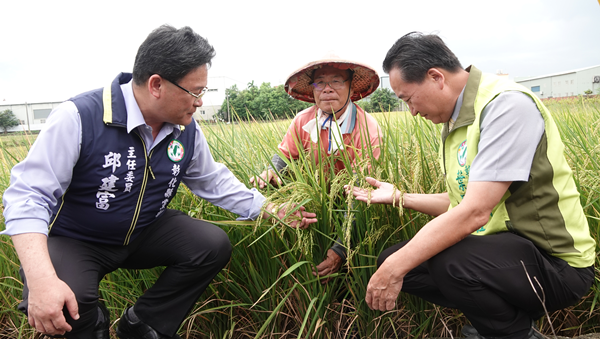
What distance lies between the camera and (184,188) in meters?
2.42

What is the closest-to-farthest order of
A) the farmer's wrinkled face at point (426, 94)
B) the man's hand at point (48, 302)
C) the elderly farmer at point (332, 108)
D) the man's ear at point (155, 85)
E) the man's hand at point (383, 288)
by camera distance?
the man's hand at point (48, 302), the man's hand at point (383, 288), the farmer's wrinkled face at point (426, 94), the man's ear at point (155, 85), the elderly farmer at point (332, 108)

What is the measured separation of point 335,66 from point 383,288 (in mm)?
1760

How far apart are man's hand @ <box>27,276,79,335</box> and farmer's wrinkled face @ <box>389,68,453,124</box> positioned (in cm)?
160

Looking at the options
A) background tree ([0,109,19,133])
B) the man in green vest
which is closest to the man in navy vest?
the man in green vest

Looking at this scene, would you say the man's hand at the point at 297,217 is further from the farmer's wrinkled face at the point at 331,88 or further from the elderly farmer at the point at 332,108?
the farmer's wrinkled face at the point at 331,88

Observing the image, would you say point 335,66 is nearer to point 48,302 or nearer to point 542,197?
point 542,197

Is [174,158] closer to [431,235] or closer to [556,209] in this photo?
[431,235]

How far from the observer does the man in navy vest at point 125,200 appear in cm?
150

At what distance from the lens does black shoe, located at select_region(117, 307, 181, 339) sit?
76.9 inches

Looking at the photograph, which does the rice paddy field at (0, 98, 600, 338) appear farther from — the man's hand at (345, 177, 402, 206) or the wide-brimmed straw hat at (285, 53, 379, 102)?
the wide-brimmed straw hat at (285, 53, 379, 102)

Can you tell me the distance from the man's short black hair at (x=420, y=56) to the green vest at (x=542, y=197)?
0.49ft

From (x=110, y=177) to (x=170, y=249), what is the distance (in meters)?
0.47

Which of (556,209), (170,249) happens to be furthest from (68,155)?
(556,209)

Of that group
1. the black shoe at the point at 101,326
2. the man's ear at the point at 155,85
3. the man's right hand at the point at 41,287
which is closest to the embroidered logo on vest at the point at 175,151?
the man's ear at the point at 155,85
